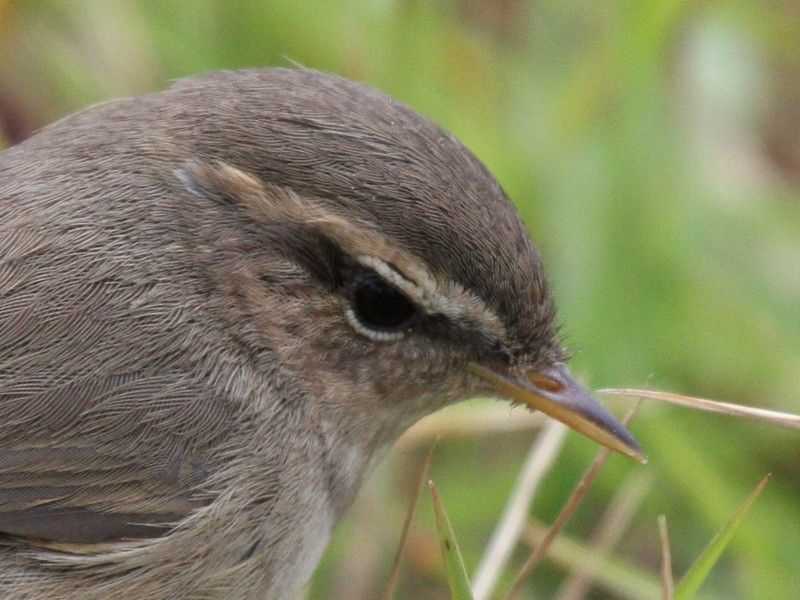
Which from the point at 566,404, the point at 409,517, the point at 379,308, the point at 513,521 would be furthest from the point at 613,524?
the point at 379,308

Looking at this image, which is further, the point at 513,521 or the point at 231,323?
the point at 513,521

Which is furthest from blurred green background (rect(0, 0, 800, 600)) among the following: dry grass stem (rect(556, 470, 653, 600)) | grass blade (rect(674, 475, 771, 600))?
grass blade (rect(674, 475, 771, 600))

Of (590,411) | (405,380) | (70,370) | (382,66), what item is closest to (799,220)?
(382,66)

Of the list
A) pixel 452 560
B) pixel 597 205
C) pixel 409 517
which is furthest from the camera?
pixel 597 205

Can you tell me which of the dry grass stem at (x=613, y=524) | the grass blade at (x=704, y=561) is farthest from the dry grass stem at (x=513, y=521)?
the grass blade at (x=704, y=561)

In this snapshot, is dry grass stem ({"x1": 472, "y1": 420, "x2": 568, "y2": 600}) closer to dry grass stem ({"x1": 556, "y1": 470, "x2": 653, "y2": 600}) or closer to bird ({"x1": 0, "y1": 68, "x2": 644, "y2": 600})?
dry grass stem ({"x1": 556, "y1": 470, "x2": 653, "y2": 600})

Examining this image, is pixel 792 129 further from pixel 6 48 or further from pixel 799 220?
pixel 6 48

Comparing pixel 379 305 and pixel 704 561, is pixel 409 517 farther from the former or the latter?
pixel 704 561
